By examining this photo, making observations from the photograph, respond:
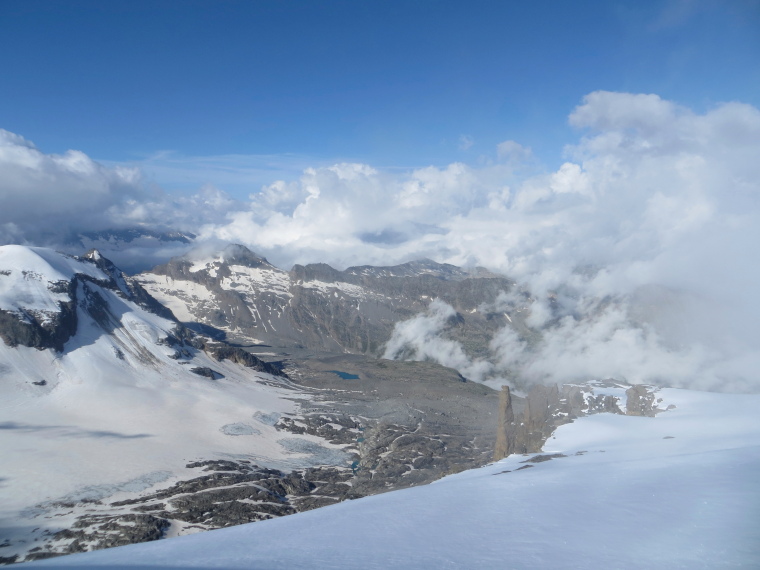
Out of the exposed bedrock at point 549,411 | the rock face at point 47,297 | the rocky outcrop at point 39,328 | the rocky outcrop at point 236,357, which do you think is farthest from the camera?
the rocky outcrop at point 236,357

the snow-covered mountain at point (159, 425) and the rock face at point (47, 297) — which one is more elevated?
the rock face at point (47, 297)

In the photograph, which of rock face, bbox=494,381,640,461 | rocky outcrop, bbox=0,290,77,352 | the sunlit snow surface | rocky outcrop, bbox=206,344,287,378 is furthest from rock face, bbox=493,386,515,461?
rocky outcrop, bbox=0,290,77,352

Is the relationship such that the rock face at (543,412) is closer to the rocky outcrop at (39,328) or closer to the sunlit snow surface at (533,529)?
the sunlit snow surface at (533,529)

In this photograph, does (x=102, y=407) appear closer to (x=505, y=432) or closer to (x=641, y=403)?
(x=505, y=432)

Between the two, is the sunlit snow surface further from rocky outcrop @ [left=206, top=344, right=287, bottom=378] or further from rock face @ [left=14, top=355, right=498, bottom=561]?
rocky outcrop @ [left=206, top=344, right=287, bottom=378]

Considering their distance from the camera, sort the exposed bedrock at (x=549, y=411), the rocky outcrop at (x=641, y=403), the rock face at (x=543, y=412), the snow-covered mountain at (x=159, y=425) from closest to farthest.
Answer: the snow-covered mountain at (x=159, y=425) → the exposed bedrock at (x=549, y=411) → the rocky outcrop at (x=641, y=403) → the rock face at (x=543, y=412)

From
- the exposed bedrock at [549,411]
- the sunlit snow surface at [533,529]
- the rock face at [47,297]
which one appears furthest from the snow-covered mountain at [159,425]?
the sunlit snow surface at [533,529]

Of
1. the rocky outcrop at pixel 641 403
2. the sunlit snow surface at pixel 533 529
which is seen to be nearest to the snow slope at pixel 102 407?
the sunlit snow surface at pixel 533 529

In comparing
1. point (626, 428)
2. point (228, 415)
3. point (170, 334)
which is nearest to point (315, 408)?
point (228, 415)

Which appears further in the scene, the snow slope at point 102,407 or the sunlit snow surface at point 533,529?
the snow slope at point 102,407

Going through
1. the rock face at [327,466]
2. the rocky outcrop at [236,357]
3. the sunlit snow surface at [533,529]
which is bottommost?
the rock face at [327,466]
